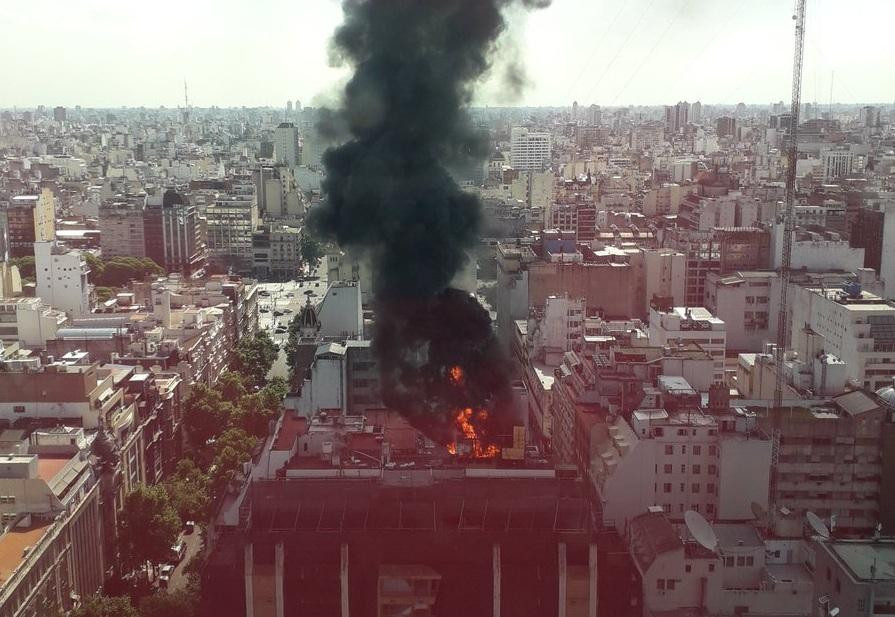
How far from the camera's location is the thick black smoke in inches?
629

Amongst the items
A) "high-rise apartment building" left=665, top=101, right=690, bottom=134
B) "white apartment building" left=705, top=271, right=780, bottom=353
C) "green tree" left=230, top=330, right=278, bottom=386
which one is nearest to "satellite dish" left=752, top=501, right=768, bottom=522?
"white apartment building" left=705, top=271, right=780, bottom=353

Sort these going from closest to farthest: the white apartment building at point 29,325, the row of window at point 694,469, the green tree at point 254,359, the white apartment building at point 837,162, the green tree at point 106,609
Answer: the green tree at point 106,609 < the row of window at point 694,469 < the white apartment building at point 29,325 < the green tree at point 254,359 < the white apartment building at point 837,162

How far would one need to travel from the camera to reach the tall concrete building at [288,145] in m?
78.7

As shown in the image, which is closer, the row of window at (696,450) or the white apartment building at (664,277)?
the row of window at (696,450)

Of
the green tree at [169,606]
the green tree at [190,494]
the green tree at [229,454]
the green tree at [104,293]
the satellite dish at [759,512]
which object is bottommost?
the green tree at [169,606]

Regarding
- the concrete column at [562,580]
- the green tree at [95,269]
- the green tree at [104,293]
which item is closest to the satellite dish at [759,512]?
the concrete column at [562,580]

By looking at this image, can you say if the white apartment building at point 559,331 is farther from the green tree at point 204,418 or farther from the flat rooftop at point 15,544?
the flat rooftop at point 15,544

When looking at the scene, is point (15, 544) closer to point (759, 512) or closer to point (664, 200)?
point (759, 512)

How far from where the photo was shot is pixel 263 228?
164ft

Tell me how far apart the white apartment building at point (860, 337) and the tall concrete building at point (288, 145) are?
58768 mm

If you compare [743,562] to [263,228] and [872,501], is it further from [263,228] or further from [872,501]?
[263,228]

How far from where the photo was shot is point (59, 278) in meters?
30.1

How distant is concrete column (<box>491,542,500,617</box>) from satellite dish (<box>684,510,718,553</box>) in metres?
2.53

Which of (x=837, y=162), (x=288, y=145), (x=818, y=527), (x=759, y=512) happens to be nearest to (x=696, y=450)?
(x=759, y=512)
